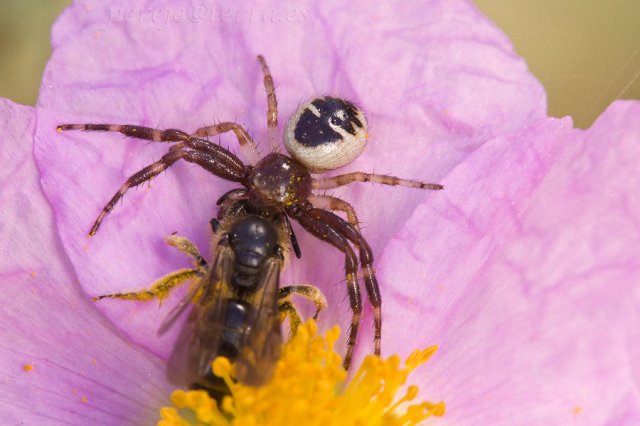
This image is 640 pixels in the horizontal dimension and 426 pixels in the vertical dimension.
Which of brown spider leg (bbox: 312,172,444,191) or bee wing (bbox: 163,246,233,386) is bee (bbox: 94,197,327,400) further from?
brown spider leg (bbox: 312,172,444,191)

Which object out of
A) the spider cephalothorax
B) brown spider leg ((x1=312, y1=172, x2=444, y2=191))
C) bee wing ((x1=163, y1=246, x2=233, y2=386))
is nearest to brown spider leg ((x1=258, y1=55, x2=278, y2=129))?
the spider cephalothorax

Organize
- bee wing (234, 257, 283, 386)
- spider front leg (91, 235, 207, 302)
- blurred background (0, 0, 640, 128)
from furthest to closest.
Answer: blurred background (0, 0, 640, 128) < spider front leg (91, 235, 207, 302) < bee wing (234, 257, 283, 386)

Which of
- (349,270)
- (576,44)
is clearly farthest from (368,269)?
(576,44)

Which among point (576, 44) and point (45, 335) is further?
point (576, 44)

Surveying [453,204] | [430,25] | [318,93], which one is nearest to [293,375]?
[453,204]

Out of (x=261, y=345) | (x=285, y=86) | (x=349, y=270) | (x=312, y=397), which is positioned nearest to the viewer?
(x=261, y=345)

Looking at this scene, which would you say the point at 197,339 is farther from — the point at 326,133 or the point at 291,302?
the point at 326,133
